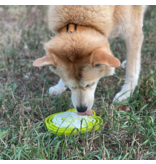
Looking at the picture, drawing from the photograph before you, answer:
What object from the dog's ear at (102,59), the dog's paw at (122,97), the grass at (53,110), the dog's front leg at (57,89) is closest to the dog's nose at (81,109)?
the grass at (53,110)

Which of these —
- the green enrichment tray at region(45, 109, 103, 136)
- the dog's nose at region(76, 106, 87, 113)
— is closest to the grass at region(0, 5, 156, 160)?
the green enrichment tray at region(45, 109, 103, 136)

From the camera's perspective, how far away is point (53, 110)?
342 centimetres

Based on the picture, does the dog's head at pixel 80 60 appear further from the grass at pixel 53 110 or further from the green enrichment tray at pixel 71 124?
the grass at pixel 53 110

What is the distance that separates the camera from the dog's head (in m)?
2.63

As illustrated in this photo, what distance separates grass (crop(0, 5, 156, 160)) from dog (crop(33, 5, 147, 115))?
331 mm

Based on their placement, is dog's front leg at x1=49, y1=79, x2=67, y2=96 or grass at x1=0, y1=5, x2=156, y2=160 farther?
dog's front leg at x1=49, y1=79, x2=67, y2=96

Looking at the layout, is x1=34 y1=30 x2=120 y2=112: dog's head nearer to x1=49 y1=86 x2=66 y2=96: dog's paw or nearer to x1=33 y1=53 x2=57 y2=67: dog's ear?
x1=33 y1=53 x2=57 y2=67: dog's ear

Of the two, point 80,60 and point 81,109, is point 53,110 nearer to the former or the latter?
point 81,109

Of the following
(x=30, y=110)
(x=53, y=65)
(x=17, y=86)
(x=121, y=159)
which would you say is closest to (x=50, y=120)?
(x=30, y=110)

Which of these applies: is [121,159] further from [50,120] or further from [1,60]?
[1,60]

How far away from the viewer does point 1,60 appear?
4656 mm

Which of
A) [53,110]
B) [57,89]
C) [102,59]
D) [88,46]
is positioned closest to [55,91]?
[57,89]

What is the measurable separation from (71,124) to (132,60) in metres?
1.68

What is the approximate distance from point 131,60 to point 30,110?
1.91 m
